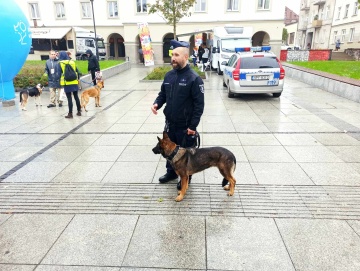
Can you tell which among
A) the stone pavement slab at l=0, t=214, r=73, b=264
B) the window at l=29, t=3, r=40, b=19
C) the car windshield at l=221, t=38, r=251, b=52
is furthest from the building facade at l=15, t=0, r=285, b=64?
the stone pavement slab at l=0, t=214, r=73, b=264

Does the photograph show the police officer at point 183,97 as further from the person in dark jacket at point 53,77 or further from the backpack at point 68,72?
the person in dark jacket at point 53,77

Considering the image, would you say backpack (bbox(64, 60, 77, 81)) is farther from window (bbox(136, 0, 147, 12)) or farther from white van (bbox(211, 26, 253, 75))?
window (bbox(136, 0, 147, 12))

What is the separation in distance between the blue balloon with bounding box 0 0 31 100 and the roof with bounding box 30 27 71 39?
875 inches

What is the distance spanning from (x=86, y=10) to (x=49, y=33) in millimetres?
6635

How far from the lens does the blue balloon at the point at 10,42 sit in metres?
9.19

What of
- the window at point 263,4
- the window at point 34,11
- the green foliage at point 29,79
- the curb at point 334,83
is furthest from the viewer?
the window at point 34,11

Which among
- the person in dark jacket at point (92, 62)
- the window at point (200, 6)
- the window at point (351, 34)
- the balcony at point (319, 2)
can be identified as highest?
the balcony at point (319, 2)

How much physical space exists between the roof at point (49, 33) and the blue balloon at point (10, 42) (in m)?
22.2

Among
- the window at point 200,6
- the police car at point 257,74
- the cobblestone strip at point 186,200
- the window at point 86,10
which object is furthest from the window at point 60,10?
the cobblestone strip at point 186,200

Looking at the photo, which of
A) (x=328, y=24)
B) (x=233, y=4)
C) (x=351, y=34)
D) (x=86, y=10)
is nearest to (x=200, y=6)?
(x=233, y=4)

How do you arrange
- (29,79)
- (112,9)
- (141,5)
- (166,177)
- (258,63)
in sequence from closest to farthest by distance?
1. (166,177)
2. (258,63)
3. (29,79)
4. (141,5)
5. (112,9)

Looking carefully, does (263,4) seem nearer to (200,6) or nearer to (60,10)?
(200,6)

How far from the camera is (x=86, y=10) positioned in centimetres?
3475

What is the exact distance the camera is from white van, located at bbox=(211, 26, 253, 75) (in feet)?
58.8
